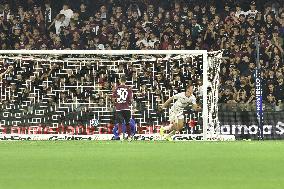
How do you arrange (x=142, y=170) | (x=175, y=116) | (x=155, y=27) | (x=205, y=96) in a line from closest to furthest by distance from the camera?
(x=142, y=170) < (x=175, y=116) < (x=205, y=96) < (x=155, y=27)

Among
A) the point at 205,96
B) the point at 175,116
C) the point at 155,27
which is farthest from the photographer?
the point at 155,27

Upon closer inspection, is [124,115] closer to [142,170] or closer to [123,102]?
[123,102]

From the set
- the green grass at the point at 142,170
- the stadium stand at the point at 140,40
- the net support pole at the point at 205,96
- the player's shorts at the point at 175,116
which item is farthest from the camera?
the stadium stand at the point at 140,40

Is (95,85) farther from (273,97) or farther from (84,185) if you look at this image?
(84,185)

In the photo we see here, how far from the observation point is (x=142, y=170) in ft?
36.7

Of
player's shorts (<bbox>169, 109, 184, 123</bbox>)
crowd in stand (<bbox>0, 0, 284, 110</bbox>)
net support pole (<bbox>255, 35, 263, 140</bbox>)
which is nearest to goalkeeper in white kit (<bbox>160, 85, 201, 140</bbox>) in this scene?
player's shorts (<bbox>169, 109, 184, 123</bbox>)

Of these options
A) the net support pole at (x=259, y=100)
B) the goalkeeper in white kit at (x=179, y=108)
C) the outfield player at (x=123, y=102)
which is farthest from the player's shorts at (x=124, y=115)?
the net support pole at (x=259, y=100)

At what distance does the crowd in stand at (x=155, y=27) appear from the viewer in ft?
94.6

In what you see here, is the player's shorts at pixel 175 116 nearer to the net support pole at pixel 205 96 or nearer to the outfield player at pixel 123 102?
the net support pole at pixel 205 96

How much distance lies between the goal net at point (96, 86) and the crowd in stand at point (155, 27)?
6.40ft

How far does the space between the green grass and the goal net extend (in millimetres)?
9546

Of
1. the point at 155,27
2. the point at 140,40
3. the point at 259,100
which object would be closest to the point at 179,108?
the point at 259,100

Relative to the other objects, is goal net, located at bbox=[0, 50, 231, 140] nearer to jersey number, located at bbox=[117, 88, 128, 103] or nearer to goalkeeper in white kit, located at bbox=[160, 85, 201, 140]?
goalkeeper in white kit, located at bbox=[160, 85, 201, 140]

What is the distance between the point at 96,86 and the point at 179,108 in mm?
2733
